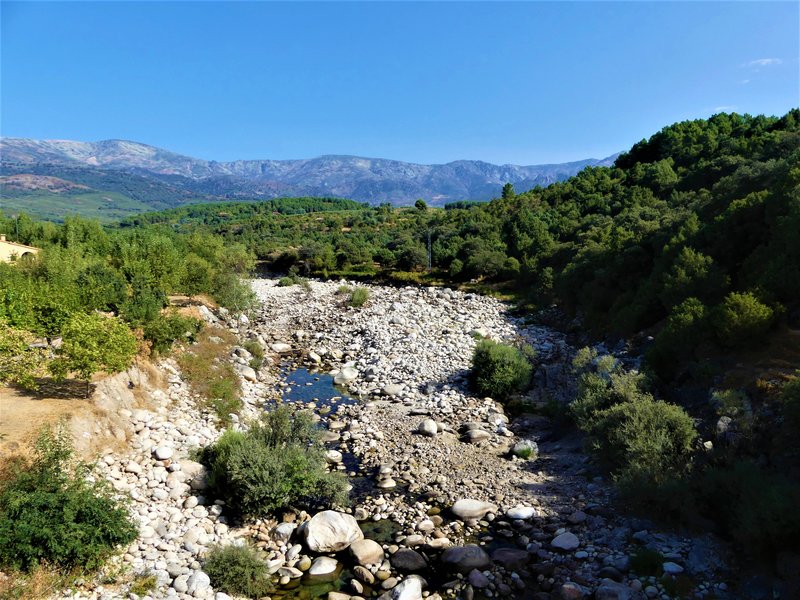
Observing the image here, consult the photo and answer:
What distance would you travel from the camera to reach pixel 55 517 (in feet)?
29.2

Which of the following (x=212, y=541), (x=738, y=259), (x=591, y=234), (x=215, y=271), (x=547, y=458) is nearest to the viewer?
(x=212, y=541)

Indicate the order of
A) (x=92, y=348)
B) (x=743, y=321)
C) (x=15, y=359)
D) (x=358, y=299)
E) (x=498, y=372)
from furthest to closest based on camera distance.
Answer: (x=358, y=299)
(x=498, y=372)
(x=743, y=321)
(x=92, y=348)
(x=15, y=359)

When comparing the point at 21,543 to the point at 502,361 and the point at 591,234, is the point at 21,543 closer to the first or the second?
the point at 502,361

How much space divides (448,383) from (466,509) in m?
9.39

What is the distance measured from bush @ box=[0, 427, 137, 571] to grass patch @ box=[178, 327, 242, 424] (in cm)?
667

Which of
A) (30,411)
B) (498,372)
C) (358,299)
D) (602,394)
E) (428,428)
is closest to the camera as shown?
(30,411)

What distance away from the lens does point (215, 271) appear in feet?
102

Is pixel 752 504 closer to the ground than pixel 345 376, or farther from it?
farther from it

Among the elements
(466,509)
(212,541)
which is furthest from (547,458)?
(212,541)

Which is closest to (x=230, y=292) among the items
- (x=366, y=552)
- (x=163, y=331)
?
(x=163, y=331)

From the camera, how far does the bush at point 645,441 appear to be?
11156mm

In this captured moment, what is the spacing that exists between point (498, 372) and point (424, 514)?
8944 millimetres

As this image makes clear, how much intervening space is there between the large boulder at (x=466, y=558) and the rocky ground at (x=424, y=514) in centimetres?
3

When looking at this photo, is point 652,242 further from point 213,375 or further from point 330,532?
point 213,375
